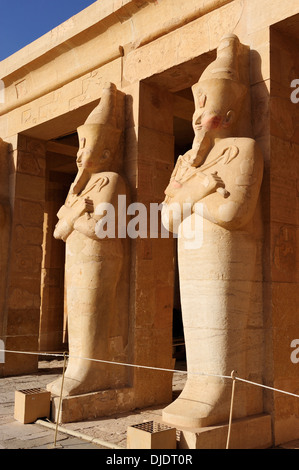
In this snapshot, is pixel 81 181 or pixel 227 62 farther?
pixel 81 181

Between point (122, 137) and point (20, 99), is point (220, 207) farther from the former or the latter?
point (20, 99)

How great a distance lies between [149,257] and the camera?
5.09 metres

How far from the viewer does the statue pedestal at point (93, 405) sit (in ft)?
14.2

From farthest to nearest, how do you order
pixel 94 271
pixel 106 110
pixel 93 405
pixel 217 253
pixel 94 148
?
pixel 106 110 → pixel 94 148 → pixel 94 271 → pixel 93 405 → pixel 217 253

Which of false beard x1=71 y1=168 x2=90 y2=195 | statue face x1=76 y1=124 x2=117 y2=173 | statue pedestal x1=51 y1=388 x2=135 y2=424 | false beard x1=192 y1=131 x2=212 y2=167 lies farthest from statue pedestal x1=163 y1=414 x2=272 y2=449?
statue face x1=76 y1=124 x2=117 y2=173

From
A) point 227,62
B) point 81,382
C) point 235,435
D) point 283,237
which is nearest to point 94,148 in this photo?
point 227,62

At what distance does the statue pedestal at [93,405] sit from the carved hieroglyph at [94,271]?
0.29 feet

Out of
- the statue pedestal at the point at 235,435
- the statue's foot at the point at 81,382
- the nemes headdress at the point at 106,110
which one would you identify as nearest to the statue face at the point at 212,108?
the nemes headdress at the point at 106,110

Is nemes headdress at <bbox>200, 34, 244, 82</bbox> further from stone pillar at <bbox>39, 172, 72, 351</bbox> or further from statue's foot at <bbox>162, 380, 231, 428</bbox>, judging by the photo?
stone pillar at <bbox>39, 172, 72, 351</bbox>

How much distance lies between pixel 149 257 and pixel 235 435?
2.03 metres

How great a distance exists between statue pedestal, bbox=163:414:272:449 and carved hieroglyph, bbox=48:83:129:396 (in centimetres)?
148

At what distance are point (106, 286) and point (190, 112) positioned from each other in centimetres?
279

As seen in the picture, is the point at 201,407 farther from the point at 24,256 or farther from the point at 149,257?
the point at 24,256

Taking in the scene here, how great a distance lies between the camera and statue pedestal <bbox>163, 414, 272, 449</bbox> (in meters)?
3.30
